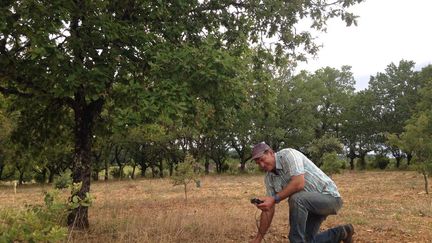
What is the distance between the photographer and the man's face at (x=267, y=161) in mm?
5219

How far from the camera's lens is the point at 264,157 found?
5.23 metres

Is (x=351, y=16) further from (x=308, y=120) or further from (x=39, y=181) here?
(x=39, y=181)

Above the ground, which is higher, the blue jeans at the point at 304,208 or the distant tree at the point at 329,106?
the distant tree at the point at 329,106

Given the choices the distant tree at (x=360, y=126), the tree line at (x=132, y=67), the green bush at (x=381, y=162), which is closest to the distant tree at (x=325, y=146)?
the green bush at (x=381, y=162)

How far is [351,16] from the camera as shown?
875cm

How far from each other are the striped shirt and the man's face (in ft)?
0.27

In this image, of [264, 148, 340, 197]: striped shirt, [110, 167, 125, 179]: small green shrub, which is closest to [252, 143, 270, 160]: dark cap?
[264, 148, 340, 197]: striped shirt

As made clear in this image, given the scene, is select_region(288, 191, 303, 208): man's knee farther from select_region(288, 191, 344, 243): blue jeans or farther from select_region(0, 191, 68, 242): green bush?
select_region(0, 191, 68, 242): green bush

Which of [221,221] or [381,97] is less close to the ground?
[381,97]

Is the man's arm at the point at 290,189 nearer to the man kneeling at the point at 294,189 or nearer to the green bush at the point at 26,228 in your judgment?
the man kneeling at the point at 294,189

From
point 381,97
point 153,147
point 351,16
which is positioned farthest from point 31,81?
point 381,97

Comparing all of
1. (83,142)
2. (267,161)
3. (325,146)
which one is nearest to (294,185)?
(267,161)

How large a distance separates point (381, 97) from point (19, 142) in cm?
5752

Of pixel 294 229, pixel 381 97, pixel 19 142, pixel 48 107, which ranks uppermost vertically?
pixel 381 97
